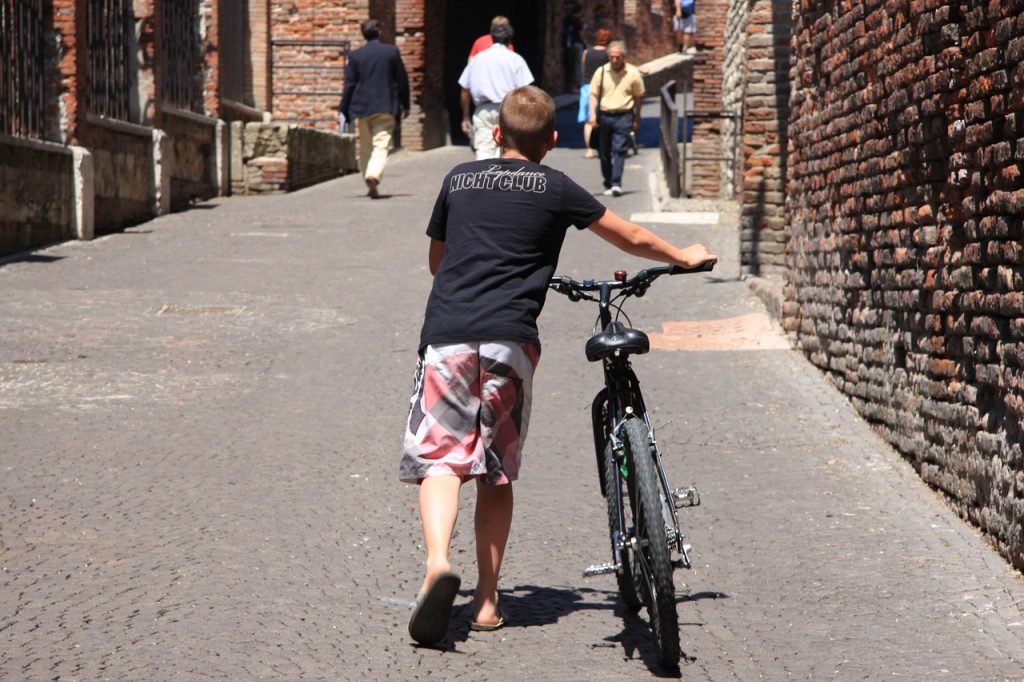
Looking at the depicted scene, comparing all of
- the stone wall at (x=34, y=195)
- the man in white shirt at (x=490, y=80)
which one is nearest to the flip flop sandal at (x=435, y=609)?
the stone wall at (x=34, y=195)

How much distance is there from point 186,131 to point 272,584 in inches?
574

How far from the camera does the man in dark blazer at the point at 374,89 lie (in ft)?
65.6

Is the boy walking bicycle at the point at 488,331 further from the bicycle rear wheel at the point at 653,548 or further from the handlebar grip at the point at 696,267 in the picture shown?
the bicycle rear wheel at the point at 653,548

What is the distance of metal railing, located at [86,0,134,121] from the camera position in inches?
637

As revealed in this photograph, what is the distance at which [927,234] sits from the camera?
7.16 m

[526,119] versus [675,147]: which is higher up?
[675,147]

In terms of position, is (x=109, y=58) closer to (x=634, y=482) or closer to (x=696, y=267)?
(x=696, y=267)

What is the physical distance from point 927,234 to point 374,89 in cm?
1368

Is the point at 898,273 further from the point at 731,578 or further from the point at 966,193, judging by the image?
the point at 731,578

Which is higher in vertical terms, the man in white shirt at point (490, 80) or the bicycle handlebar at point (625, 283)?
the man in white shirt at point (490, 80)

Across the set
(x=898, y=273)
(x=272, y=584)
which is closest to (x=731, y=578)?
(x=272, y=584)

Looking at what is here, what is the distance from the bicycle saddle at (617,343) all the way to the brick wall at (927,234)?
5.49 feet

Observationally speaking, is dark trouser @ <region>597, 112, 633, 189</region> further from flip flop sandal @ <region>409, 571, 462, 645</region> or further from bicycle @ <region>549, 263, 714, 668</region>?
flip flop sandal @ <region>409, 571, 462, 645</region>

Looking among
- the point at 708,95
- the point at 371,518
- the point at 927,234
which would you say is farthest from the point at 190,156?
the point at 371,518
